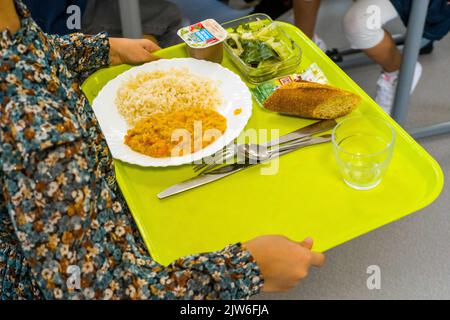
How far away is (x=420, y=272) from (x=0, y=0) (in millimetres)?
1427

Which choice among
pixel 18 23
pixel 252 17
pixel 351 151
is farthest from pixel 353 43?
pixel 18 23

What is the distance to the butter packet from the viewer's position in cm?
114

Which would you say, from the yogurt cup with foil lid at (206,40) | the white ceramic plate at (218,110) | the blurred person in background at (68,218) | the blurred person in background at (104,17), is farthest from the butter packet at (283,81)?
the blurred person in background at (104,17)

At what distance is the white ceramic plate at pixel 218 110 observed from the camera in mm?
1020

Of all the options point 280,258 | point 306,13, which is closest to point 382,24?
point 306,13

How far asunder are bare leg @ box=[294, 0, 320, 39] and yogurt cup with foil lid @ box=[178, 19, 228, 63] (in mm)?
1205

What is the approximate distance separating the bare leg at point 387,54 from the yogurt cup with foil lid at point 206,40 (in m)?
0.92

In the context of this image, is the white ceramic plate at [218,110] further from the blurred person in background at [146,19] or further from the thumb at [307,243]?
the blurred person in background at [146,19]

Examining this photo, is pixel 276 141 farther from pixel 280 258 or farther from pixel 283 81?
pixel 280 258

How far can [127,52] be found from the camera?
1251 millimetres

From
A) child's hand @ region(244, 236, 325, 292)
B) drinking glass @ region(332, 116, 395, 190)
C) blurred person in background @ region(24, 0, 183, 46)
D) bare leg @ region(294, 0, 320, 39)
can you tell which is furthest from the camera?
bare leg @ region(294, 0, 320, 39)

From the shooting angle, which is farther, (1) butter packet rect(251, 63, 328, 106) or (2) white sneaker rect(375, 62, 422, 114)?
(2) white sneaker rect(375, 62, 422, 114)

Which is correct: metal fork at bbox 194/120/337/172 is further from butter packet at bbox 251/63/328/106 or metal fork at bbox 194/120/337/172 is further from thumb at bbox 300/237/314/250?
thumb at bbox 300/237/314/250

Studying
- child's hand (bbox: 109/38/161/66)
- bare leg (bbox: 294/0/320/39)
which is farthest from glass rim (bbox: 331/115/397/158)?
bare leg (bbox: 294/0/320/39)
